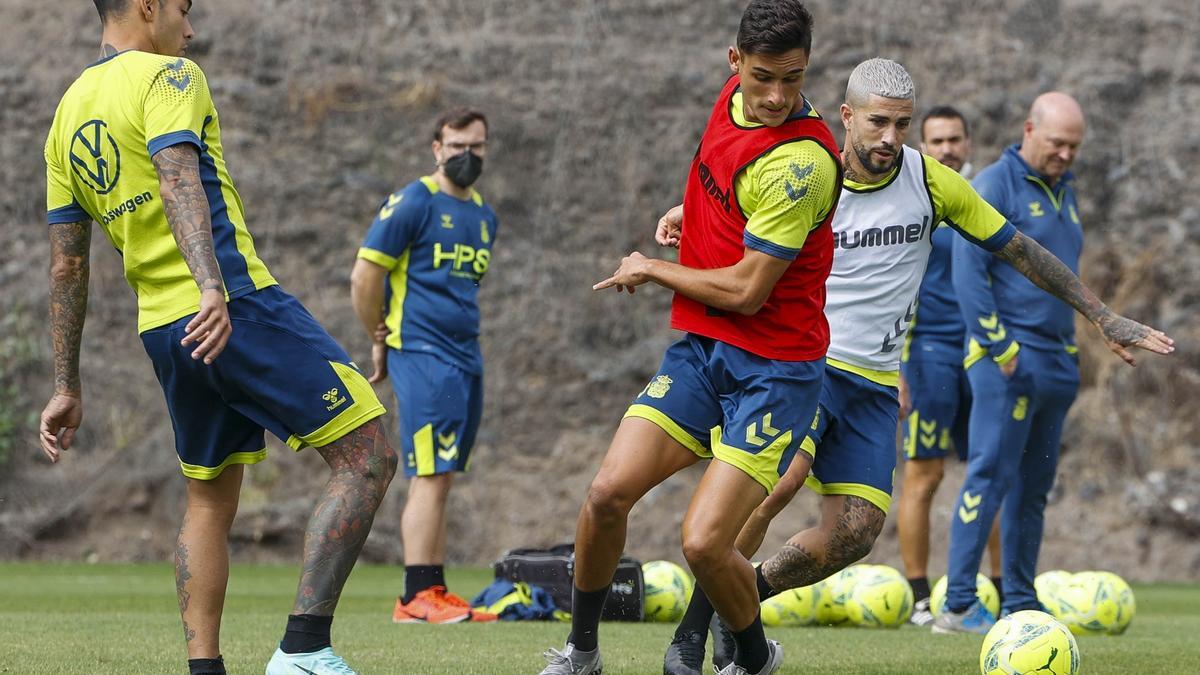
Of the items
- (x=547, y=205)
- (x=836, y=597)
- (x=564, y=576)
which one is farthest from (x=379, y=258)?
(x=547, y=205)

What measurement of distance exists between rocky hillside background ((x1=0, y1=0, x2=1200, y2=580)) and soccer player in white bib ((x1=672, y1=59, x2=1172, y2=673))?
8712mm

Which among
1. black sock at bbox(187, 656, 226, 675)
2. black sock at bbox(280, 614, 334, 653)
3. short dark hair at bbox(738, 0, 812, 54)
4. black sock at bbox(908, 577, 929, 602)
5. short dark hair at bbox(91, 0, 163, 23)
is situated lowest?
black sock at bbox(908, 577, 929, 602)

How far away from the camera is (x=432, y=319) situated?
349 inches

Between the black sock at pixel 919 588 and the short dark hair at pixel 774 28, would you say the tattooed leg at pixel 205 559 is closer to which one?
the short dark hair at pixel 774 28

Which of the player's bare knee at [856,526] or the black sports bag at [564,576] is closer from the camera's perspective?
the player's bare knee at [856,526]

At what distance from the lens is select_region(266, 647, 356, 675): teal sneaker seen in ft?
14.5

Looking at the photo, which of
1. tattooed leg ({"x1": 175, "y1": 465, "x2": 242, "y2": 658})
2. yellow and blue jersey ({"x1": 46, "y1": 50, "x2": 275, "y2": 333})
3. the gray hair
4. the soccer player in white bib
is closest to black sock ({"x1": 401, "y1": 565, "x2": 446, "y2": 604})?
the soccer player in white bib

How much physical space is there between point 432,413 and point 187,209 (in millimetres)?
4504

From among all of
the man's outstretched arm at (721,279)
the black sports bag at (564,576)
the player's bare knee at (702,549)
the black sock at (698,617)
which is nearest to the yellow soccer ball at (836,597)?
the black sports bag at (564,576)

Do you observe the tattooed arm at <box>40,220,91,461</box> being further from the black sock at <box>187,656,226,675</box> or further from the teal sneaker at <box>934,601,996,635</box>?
the teal sneaker at <box>934,601,996,635</box>

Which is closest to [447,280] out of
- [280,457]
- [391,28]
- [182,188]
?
[182,188]

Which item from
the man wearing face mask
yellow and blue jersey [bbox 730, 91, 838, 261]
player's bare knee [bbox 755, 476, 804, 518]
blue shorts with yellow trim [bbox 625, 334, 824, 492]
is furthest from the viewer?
the man wearing face mask

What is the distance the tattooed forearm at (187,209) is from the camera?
14.1 ft

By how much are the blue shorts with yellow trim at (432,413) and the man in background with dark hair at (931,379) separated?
103 inches
